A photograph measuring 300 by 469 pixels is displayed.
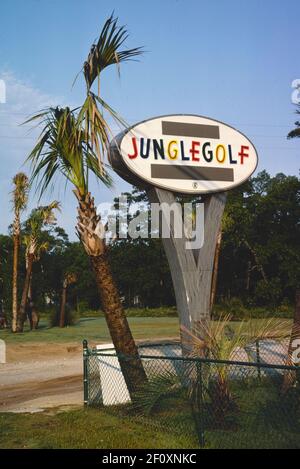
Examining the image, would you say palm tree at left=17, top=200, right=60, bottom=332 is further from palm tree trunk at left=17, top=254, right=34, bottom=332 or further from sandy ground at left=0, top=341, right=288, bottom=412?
sandy ground at left=0, top=341, right=288, bottom=412

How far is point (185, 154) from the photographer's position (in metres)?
10.9

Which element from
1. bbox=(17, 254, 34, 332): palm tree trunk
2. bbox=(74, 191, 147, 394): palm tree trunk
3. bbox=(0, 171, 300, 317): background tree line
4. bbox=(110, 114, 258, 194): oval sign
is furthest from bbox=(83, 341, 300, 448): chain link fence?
bbox=(0, 171, 300, 317): background tree line

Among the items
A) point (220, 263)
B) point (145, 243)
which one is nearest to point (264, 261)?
point (220, 263)

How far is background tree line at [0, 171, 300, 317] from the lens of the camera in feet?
171

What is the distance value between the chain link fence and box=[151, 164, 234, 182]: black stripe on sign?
341cm

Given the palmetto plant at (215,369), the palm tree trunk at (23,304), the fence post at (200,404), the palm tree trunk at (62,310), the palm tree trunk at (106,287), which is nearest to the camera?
the fence post at (200,404)

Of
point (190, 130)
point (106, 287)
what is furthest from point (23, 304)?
point (106, 287)

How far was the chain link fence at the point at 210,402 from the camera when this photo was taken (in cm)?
707

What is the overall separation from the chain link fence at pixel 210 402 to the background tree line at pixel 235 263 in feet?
114

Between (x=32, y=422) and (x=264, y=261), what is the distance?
46.3 metres

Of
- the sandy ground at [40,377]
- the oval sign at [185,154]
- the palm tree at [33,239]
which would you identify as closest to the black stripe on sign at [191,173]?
the oval sign at [185,154]

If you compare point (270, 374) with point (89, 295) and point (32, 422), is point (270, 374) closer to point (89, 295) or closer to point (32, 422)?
point (32, 422)

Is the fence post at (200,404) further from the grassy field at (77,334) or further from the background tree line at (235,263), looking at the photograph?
the background tree line at (235,263)

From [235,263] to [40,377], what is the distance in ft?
150
